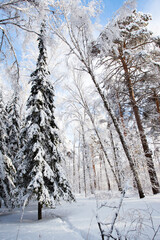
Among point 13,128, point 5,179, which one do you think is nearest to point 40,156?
point 5,179

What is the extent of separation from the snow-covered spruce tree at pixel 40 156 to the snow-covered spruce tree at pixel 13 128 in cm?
578

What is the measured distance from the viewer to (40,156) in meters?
4.91

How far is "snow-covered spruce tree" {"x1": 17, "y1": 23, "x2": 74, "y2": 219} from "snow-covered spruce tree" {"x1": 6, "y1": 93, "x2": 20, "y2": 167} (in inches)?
228

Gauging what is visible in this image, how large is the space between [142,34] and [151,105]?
20.0ft

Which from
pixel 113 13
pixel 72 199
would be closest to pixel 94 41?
pixel 113 13

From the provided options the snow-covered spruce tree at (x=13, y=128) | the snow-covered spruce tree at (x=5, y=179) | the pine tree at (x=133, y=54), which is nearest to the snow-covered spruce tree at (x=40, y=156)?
the snow-covered spruce tree at (x=5, y=179)

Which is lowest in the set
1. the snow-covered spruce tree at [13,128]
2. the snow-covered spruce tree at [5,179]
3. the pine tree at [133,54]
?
the snow-covered spruce tree at [5,179]

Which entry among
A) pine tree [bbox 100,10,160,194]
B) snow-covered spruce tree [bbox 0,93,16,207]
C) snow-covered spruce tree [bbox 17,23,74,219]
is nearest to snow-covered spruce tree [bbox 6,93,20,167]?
snow-covered spruce tree [bbox 0,93,16,207]

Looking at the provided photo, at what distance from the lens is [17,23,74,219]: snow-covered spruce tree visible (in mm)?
4703

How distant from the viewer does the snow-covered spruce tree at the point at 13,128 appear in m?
10.8

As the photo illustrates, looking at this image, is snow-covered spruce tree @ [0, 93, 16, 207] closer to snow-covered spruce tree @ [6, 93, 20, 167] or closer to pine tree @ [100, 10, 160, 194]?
snow-covered spruce tree @ [6, 93, 20, 167]

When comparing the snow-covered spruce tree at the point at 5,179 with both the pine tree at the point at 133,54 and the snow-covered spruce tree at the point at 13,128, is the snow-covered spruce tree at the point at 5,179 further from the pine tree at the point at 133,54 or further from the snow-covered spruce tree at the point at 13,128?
the pine tree at the point at 133,54

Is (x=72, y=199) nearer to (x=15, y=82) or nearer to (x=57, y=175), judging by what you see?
(x=57, y=175)

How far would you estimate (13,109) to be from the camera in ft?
38.6
